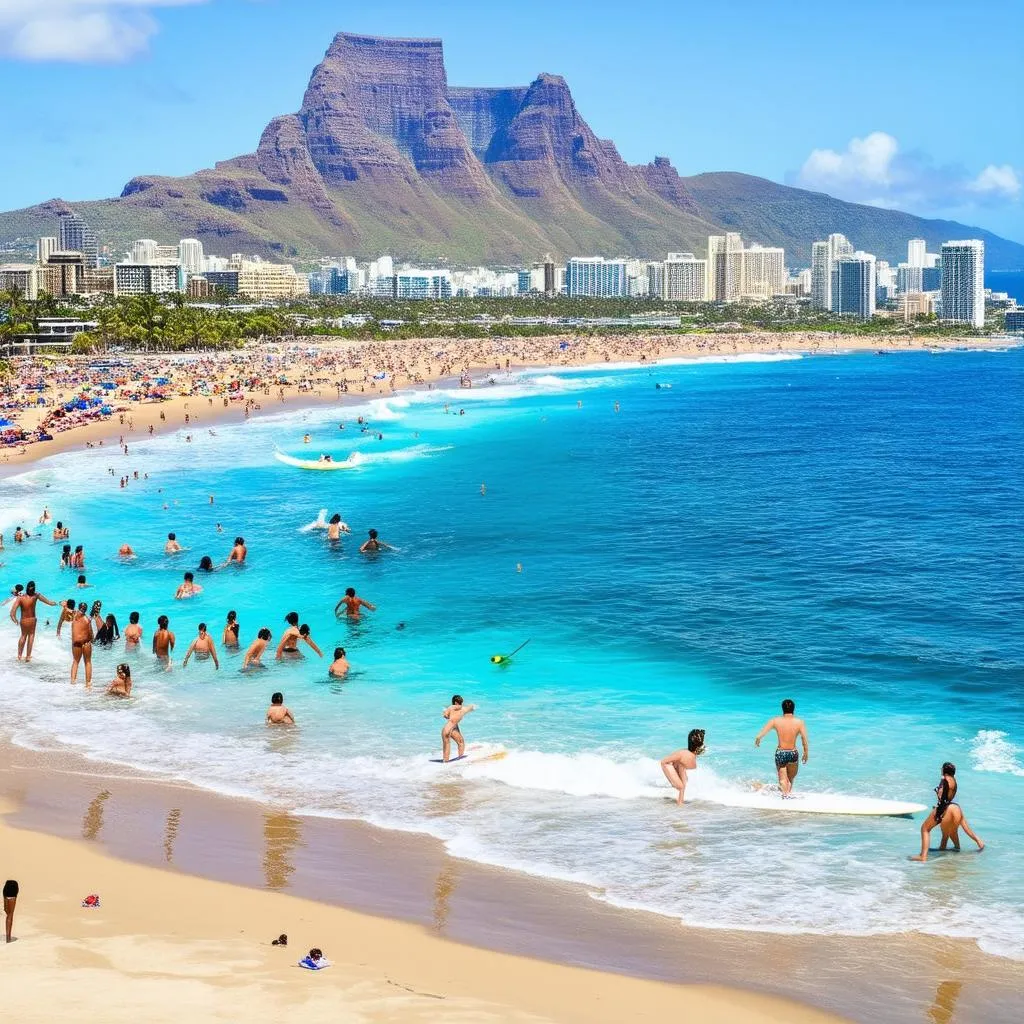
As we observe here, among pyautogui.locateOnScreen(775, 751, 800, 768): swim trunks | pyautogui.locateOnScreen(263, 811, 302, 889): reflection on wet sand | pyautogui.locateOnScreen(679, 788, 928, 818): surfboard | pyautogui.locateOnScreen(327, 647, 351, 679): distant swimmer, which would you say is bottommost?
pyautogui.locateOnScreen(263, 811, 302, 889): reflection on wet sand

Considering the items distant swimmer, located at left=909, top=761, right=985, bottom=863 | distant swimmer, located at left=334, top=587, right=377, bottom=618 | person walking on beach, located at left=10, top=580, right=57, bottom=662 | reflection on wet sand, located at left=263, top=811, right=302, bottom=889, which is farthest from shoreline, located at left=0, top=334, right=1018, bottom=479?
distant swimmer, located at left=909, top=761, right=985, bottom=863

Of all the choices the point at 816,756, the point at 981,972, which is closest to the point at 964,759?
the point at 816,756

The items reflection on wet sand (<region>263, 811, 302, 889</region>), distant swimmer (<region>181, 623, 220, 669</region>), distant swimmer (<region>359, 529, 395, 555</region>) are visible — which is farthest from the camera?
distant swimmer (<region>359, 529, 395, 555</region>)

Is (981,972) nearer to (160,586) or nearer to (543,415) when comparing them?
(160,586)

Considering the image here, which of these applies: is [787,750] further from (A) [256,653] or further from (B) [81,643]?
(B) [81,643]

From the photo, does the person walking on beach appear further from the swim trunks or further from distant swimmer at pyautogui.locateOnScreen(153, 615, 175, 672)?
the swim trunks

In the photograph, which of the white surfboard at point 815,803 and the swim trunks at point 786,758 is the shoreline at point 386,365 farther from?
the swim trunks at point 786,758

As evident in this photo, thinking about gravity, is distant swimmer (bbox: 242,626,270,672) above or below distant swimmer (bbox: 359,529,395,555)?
below
